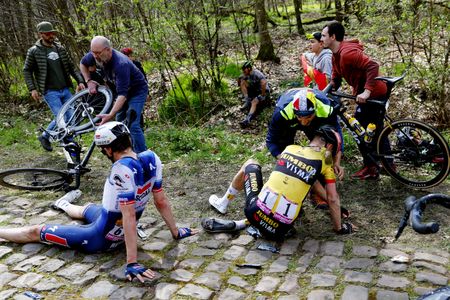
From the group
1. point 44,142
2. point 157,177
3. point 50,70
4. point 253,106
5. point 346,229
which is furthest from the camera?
point 253,106

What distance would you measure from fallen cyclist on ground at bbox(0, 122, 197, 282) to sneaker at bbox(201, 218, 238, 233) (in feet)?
0.54

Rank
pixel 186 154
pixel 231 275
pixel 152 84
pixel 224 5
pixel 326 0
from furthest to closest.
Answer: pixel 326 0, pixel 152 84, pixel 224 5, pixel 186 154, pixel 231 275

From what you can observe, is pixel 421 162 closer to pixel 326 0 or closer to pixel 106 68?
pixel 106 68

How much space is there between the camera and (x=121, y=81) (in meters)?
6.05

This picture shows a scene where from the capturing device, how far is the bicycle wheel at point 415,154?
Result: 5211mm

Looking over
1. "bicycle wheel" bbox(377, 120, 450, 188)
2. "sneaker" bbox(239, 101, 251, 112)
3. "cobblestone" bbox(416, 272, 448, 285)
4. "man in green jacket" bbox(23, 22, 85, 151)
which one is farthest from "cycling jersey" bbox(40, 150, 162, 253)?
"sneaker" bbox(239, 101, 251, 112)

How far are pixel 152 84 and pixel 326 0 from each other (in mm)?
17515

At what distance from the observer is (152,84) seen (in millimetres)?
11102

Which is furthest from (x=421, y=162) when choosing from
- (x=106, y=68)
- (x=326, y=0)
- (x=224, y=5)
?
(x=326, y=0)

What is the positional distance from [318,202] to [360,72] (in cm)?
166

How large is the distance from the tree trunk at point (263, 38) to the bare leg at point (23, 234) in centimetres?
773

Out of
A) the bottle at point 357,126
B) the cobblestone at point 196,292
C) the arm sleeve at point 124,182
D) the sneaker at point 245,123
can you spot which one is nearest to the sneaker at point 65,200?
the arm sleeve at point 124,182

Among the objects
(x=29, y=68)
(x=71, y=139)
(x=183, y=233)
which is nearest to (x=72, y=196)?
(x=71, y=139)

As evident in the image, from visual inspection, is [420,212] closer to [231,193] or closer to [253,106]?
[231,193]
